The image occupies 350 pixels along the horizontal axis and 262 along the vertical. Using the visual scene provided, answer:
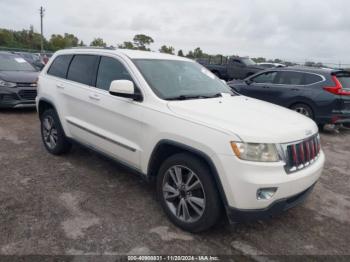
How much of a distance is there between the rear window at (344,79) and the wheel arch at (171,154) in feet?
20.2

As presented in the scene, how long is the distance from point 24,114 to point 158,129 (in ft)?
21.3

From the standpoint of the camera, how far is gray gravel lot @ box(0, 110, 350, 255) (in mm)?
3004

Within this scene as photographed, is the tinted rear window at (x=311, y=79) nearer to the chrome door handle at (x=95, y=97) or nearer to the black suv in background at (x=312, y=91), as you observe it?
the black suv in background at (x=312, y=91)

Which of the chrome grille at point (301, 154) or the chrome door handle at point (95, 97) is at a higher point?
the chrome door handle at point (95, 97)

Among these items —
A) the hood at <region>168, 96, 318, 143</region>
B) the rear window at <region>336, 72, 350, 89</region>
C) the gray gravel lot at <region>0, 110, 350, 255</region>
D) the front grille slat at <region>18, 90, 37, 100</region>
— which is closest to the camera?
the hood at <region>168, 96, 318, 143</region>

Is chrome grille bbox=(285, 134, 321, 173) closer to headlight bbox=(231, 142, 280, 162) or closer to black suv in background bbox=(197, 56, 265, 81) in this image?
headlight bbox=(231, 142, 280, 162)

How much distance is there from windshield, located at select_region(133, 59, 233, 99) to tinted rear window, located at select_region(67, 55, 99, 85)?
80cm

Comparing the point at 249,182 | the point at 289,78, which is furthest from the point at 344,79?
the point at 249,182

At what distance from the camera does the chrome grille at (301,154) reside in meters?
2.95

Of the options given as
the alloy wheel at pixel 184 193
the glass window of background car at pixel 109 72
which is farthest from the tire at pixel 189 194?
the glass window of background car at pixel 109 72

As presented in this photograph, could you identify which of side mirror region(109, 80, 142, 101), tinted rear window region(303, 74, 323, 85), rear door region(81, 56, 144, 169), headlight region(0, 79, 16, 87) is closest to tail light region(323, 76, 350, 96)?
tinted rear window region(303, 74, 323, 85)

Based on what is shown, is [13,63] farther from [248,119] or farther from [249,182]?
[249,182]

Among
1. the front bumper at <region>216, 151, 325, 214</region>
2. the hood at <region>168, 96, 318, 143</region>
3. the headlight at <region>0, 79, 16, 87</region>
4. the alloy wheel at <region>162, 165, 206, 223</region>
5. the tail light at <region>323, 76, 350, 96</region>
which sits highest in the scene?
the tail light at <region>323, 76, 350, 96</region>

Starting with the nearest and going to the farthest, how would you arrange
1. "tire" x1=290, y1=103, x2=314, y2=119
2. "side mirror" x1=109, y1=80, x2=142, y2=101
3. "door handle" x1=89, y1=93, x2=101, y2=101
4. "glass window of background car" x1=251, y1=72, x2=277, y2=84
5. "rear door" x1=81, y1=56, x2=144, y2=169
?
"side mirror" x1=109, y1=80, x2=142, y2=101 → "rear door" x1=81, y1=56, x2=144, y2=169 → "door handle" x1=89, y1=93, x2=101, y2=101 → "tire" x1=290, y1=103, x2=314, y2=119 → "glass window of background car" x1=251, y1=72, x2=277, y2=84
